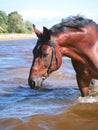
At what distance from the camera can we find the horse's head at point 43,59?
5.07m

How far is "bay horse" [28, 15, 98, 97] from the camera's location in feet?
16.7

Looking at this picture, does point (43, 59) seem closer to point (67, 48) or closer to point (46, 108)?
point (67, 48)

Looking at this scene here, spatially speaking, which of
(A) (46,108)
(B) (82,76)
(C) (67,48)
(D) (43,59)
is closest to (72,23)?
(C) (67,48)

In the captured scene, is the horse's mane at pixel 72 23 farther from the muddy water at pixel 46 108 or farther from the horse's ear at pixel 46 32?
the muddy water at pixel 46 108

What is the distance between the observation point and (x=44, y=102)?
758 centimetres

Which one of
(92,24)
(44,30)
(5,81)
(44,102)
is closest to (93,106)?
(44,102)

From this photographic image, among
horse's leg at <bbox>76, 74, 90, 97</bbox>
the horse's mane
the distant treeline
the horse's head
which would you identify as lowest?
the distant treeline

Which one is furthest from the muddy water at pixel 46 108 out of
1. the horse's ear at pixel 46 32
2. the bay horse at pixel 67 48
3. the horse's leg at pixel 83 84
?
the horse's ear at pixel 46 32

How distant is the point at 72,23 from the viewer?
5559 millimetres

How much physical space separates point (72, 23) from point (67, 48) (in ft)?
1.42

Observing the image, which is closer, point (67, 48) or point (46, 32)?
point (46, 32)

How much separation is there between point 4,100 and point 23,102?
512 millimetres

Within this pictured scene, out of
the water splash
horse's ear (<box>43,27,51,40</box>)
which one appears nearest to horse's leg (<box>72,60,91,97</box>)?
the water splash

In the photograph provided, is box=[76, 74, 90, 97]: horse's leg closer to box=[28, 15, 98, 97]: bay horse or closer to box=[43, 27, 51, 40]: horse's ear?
box=[28, 15, 98, 97]: bay horse
